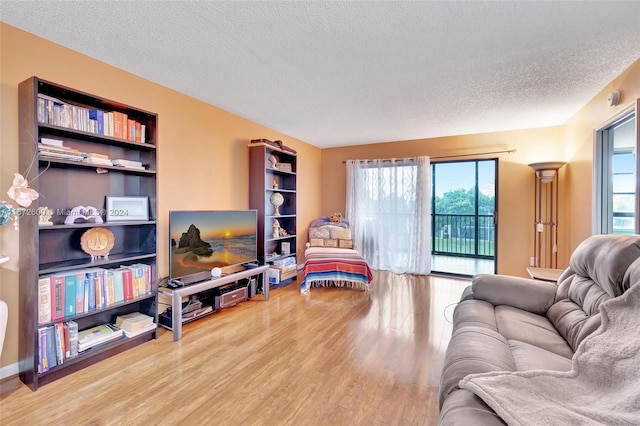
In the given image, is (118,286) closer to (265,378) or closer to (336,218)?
(265,378)

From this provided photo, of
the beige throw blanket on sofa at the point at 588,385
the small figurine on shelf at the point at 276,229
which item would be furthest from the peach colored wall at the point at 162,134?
the beige throw blanket on sofa at the point at 588,385

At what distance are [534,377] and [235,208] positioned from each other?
10.9 ft

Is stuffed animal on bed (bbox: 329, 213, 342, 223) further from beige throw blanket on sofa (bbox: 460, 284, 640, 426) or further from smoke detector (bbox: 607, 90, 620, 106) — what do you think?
beige throw blanket on sofa (bbox: 460, 284, 640, 426)

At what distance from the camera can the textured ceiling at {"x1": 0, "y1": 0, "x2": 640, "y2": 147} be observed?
1.69 meters

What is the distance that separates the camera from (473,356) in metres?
1.23

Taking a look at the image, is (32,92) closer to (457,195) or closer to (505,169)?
(505,169)

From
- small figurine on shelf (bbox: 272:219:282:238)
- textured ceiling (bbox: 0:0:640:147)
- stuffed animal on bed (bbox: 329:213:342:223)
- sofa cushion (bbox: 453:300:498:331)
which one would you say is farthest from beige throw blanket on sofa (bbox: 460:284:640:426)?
stuffed animal on bed (bbox: 329:213:342:223)

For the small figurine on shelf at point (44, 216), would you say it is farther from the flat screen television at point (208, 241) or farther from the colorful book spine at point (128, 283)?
the flat screen television at point (208, 241)

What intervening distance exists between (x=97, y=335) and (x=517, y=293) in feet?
10.3

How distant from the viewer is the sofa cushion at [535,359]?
4.08ft

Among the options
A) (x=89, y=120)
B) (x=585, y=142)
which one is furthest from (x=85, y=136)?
(x=585, y=142)

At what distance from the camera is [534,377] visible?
1020mm

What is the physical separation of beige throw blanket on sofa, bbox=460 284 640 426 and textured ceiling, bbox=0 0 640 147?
1.74 meters

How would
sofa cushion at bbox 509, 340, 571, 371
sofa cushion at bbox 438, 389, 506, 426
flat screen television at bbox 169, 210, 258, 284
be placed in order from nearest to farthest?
sofa cushion at bbox 438, 389, 506, 426, sofa cushion at bbox 509, 340, 571, 371, flat screen television at bbox 169, 210, 258, 284
